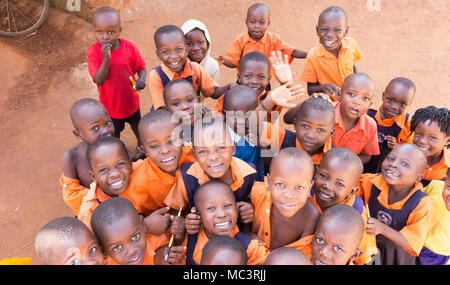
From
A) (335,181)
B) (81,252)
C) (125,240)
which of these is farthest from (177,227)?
(335,181)

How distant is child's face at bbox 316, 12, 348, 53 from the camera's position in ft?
10.4

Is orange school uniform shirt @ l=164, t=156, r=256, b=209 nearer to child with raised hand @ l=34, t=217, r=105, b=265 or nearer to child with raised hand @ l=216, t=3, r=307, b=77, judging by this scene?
child with raised hand @ l=34, t=217, r=105, b=265

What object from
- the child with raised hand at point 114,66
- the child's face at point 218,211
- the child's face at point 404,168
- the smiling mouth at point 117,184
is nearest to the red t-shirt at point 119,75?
the child with raised hand at point 114,66

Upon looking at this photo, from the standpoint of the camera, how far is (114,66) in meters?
3.17

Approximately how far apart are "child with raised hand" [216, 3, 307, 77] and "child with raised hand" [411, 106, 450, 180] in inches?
58.3

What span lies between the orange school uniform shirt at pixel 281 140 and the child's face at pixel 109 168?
1.02m

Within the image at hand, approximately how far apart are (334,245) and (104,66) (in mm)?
2361

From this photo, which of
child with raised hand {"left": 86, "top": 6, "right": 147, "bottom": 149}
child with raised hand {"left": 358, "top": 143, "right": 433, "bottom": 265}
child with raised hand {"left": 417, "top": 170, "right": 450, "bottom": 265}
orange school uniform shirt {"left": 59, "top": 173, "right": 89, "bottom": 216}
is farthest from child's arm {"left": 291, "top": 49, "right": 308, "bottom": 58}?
orange school uniform shirt {"left": 59, "top": 173, "right": 89, "bottom": 216}

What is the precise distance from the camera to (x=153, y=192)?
2.31m

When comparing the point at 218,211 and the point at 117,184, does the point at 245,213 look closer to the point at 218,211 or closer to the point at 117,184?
the point at 218,211

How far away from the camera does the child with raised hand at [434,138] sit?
2.50 metres
